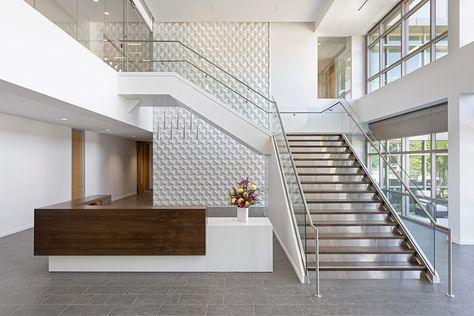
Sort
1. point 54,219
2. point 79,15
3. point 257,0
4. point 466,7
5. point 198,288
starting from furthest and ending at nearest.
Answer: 1. point 257,0
2. point 466,7
3. point 79,15
4. point 54,219
5. point 198,288

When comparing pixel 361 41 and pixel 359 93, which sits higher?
pixel 361 41

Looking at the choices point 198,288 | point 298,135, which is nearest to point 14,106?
point 198,288

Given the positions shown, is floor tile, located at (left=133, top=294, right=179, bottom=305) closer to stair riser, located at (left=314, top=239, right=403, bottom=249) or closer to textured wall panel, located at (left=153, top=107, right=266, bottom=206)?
stair riser, located at (left=314, top=239, right=403, bottom=249)

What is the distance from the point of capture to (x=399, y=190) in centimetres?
641

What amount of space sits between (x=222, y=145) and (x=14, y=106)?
705cm

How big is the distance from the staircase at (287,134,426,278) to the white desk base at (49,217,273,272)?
0.80m

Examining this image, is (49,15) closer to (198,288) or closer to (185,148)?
(198,288)

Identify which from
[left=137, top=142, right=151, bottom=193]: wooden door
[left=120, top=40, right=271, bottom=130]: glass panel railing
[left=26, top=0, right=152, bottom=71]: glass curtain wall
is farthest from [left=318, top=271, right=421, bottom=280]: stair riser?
[left=137, top=142, right=151, bottom=193]: wooden door

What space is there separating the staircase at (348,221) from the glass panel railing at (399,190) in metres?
0.18

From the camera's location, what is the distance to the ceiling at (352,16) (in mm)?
10125

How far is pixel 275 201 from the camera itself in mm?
8016

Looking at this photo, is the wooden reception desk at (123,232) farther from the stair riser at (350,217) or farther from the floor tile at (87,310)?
the stair riser at (350,217)

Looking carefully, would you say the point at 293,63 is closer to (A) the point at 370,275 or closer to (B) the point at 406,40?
(B) the point at 406,40

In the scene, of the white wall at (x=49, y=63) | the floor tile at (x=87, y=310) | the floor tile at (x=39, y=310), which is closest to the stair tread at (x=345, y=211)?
the floor tile at (x=87, y=310)
